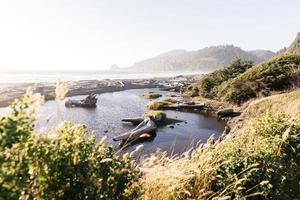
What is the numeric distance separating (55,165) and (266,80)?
40.2 metres

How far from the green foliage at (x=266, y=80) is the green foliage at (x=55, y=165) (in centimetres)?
3705

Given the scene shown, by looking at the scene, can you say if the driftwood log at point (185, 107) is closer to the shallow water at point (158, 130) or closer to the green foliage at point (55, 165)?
the shallow water at point (158, 130)

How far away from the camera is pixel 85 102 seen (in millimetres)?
43438

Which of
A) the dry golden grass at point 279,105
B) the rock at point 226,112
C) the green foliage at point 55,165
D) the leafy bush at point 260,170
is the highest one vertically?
the green foliage at point 55,165

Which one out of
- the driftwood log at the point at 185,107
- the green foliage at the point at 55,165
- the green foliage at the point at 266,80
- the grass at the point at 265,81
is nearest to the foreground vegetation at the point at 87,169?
the green foliage at the point at 55,165

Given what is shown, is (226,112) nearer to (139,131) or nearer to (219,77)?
(139,131)

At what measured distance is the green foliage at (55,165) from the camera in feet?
9.18

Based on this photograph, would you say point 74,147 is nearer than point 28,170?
No

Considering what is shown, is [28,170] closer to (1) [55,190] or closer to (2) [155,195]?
(1) [55,190]

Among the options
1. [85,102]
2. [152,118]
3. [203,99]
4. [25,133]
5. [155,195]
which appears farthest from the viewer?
[203,99]

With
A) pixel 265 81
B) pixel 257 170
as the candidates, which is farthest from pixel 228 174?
pixel 265 81

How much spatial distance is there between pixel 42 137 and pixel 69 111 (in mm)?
36435

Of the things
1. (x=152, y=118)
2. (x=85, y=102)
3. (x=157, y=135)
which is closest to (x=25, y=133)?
(x=157, y=135)

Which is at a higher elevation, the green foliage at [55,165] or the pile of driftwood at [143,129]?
the green foliage at [55,165]
